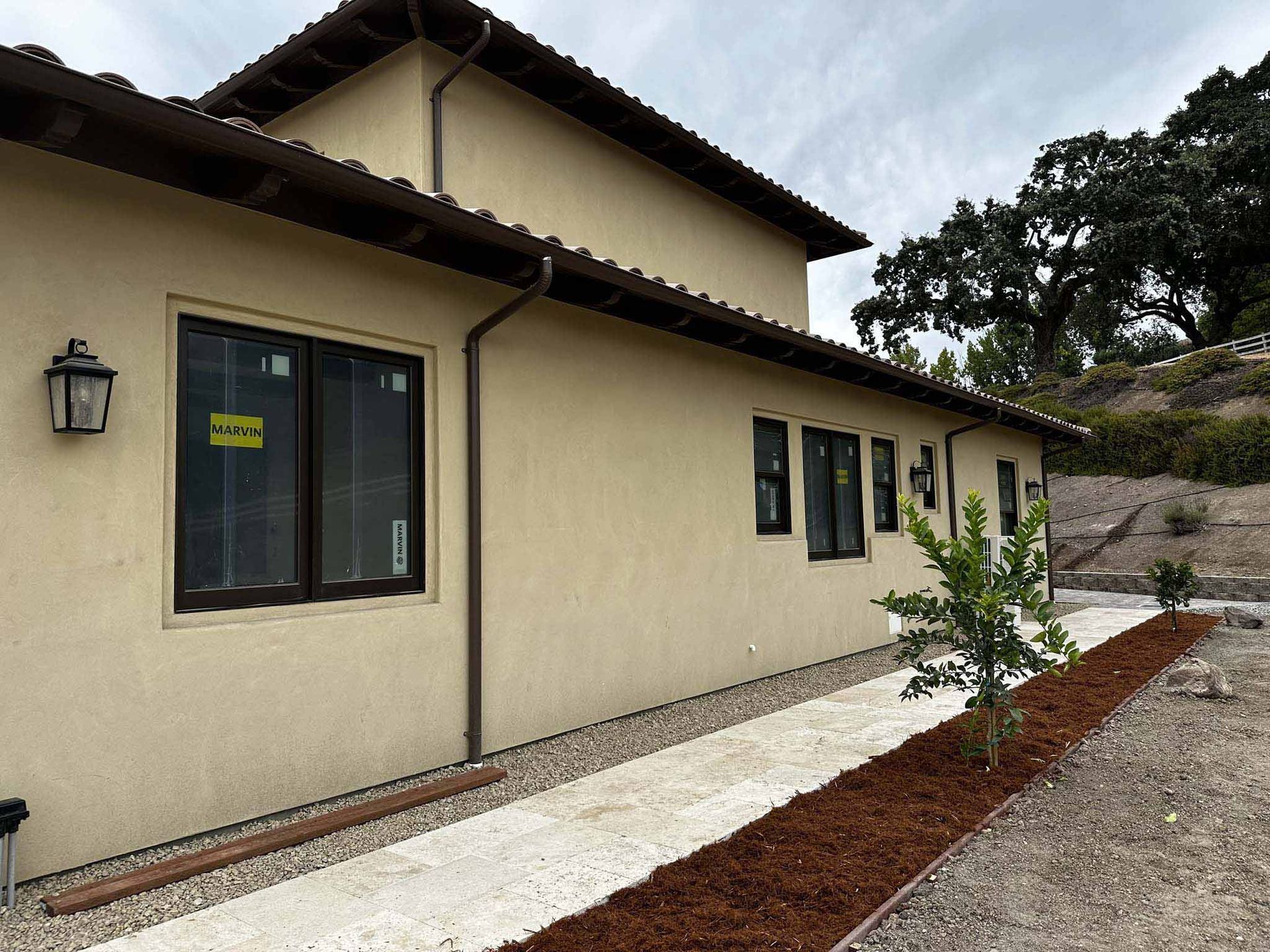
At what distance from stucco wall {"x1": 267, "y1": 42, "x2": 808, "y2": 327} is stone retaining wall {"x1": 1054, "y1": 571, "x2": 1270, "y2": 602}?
1113cm

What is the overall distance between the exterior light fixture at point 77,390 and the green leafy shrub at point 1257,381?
27177mm

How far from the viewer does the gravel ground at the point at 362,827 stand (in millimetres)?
2992

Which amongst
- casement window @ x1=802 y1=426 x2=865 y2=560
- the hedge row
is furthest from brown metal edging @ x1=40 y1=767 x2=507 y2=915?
the hedge row

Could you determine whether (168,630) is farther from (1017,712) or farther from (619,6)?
(619,6)

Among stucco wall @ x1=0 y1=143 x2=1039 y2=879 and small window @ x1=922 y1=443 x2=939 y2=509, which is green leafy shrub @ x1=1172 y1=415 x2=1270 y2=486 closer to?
small window @ x1=922 y1=443 x2=939 y2=509

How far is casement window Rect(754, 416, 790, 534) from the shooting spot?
804cm

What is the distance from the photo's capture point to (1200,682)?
23.3ft

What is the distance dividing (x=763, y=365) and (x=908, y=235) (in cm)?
2694

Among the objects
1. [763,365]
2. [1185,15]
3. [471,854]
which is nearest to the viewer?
[471,854]

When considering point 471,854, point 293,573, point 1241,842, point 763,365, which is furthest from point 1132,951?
point 763,365

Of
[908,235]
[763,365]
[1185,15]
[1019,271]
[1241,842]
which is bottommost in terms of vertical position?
[1241,842]

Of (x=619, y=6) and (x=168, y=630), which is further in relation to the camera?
(x=619, y=6)

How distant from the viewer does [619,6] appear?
577 inches

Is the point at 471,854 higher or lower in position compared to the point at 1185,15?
lower
